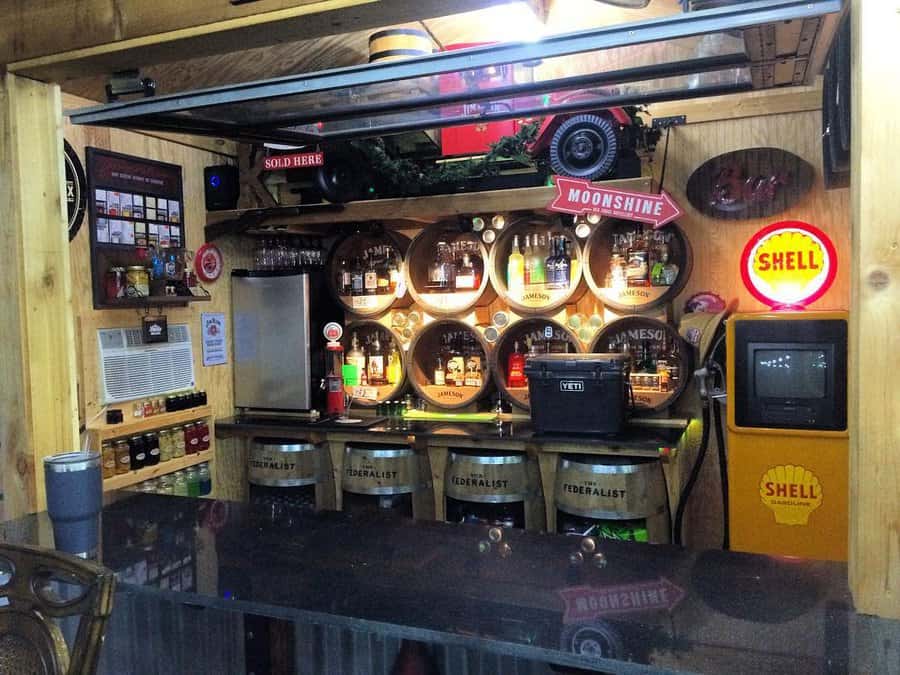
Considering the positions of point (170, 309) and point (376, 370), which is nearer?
point (170, 309)

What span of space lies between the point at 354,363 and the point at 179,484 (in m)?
1.34

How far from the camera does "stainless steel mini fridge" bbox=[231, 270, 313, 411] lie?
4707 mm

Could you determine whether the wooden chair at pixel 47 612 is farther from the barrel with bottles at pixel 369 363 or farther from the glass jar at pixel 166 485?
the barrel with bottles at pixel 369 363

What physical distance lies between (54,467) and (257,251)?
334 cm

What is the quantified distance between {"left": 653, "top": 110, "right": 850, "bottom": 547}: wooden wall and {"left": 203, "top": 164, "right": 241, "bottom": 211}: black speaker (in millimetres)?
2601

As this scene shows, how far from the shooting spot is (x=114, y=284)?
3902 millimetres

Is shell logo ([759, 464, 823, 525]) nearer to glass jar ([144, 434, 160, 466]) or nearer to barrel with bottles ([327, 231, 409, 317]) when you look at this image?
barrel with bottles ([327, 231, 409, 317])

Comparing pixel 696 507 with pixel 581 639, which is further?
pixel 696 507

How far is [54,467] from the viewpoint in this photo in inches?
75.8

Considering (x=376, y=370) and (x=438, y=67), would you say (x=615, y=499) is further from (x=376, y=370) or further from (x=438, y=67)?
(x=438, y=67)

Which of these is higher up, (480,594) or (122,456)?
(480,594)

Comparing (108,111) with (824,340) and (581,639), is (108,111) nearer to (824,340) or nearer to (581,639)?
(581,639)

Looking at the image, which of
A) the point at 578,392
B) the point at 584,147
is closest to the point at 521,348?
the point at 578,392

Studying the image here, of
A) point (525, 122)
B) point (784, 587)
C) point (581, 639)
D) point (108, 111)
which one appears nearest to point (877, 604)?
point (784, 587)
